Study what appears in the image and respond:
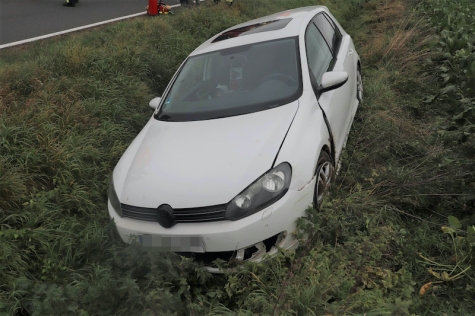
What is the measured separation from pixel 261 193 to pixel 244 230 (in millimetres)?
254

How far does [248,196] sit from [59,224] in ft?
5.46

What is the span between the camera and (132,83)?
5.18m

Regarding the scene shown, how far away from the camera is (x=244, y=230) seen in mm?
2318

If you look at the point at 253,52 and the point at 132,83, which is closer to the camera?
the point at 253,52

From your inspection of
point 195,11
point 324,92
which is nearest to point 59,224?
point 324,92

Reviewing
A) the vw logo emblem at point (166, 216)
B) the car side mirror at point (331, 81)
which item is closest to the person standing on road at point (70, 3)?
the car side mirror at point (331, 81)

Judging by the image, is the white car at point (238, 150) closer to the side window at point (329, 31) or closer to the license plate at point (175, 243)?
the license plate at point (175, 243)

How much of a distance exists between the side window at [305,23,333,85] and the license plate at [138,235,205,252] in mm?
1793

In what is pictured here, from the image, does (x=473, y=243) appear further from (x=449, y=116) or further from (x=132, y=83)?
(x=132, y=83)

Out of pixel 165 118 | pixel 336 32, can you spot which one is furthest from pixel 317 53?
pixel 165 118

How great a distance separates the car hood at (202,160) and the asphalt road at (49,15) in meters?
5.81

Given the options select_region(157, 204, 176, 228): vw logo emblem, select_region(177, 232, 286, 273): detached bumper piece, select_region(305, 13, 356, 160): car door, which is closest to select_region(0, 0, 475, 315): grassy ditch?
select_region(177, 232, 286, 273): detached bumper piece

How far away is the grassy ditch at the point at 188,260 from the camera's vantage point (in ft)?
7.05

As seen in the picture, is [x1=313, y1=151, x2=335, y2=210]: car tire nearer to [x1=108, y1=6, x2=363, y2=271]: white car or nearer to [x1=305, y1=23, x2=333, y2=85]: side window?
[x1=108, y1=6, x2=363, y2=271]: white car
